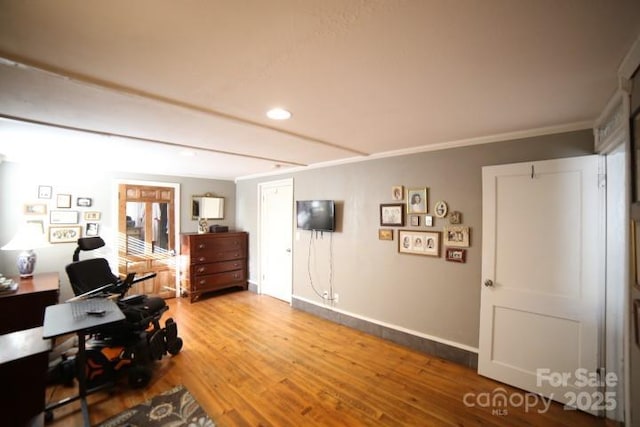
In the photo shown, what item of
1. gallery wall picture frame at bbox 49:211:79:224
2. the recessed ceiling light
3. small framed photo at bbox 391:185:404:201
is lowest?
gallery wall picture frame at bbox 49:211:79:224

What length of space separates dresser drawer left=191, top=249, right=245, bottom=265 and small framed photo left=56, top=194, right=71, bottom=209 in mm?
1876

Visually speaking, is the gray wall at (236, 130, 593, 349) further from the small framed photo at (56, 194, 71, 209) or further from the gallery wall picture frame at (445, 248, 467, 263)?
the small framed photo at (56, 194, 71, 209)

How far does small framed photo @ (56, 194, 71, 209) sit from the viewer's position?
12.2 ft

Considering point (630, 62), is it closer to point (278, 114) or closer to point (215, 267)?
point (278, 114)

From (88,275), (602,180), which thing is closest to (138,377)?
(88,275)

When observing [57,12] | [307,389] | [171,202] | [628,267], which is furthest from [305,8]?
[171,202]

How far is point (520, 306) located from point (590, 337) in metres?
0.45

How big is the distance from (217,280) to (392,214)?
11.6 ft

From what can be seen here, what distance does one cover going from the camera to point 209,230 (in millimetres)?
5074

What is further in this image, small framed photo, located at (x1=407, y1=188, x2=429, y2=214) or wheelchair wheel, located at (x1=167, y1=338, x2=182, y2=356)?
small framed photo, located at (x1=407, y1=188, x2=429, y2=214)

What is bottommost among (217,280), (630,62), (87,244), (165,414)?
(165,414)

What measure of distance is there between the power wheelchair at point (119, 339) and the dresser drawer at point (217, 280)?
1619mm

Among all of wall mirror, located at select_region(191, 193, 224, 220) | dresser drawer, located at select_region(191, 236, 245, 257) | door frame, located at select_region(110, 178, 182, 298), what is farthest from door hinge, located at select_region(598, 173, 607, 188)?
door frame, located at select_region(110, 178, 182, 298)

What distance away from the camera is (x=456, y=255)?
105 inches
